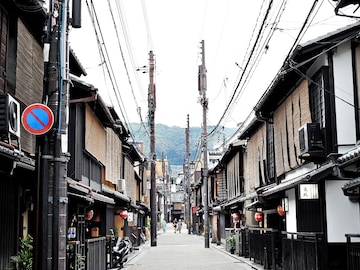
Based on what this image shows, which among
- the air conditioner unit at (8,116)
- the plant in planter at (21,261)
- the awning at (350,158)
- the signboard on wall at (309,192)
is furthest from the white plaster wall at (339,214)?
the air conditioner unit at (8,116)

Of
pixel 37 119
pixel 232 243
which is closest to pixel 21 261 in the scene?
pixel 37 119

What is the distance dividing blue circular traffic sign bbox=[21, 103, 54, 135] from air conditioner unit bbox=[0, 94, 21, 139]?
4.00 feet

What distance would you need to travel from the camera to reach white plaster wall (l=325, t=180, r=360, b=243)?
1520 centimetres

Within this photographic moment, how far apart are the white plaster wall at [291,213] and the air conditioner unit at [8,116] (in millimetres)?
11177

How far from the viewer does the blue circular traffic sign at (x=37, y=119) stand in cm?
880

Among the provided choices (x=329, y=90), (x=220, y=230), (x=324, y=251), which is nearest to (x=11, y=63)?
(x=329, y=90)

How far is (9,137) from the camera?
33.9 feet

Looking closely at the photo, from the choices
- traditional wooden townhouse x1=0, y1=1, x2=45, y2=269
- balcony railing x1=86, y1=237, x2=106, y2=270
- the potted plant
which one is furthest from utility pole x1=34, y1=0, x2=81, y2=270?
the potted plant

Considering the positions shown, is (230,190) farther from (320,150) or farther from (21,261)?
(21,261)

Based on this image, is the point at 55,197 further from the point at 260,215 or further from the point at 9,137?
the point at 260,215

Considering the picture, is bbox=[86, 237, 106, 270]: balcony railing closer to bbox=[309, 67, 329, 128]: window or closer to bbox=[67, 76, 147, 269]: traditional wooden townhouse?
bbox=[67, 76, 147, 269]: traditional wooden townhouse

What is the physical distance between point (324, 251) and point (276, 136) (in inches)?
315

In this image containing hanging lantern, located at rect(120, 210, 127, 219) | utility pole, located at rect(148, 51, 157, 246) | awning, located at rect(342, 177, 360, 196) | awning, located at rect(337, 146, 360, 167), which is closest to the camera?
awning, located at rect(337, 146, 360, 167)

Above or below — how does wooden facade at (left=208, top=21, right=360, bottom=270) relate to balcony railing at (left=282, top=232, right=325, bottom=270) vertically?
above
